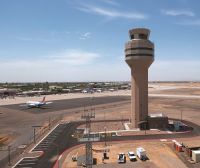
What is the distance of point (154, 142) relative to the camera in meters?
66.9

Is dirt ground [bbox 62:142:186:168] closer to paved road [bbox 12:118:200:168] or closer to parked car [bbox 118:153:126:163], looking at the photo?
parked car [bbox 118:153:126:163]

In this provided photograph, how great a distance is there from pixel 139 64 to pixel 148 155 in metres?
34.0

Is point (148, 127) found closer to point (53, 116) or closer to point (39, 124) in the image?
point (39, 124)

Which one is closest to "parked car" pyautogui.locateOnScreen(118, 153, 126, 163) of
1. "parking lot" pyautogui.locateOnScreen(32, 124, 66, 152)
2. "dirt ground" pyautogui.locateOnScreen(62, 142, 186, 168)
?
"dirt ground" pyautogui.locateOnScreen(62, 142, 186, 168)

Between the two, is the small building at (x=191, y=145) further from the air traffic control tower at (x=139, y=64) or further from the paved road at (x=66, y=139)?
the air traffic control tower at (x=139, y=64)

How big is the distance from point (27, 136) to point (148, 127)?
38271 mm

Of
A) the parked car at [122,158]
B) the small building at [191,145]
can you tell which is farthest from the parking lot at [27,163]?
the small building at [191,145]

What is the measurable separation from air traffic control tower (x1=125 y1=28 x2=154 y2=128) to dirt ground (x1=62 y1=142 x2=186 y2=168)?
18800 mm

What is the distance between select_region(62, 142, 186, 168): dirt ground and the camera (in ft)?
165

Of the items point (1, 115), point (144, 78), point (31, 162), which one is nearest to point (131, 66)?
point (144, 78)

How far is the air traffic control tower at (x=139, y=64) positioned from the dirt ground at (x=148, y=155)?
18.8 metres

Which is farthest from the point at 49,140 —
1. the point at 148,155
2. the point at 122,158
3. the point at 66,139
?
the point at 148,155

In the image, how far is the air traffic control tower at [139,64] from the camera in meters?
80.5

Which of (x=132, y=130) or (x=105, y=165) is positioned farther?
(x=132, y=130)
